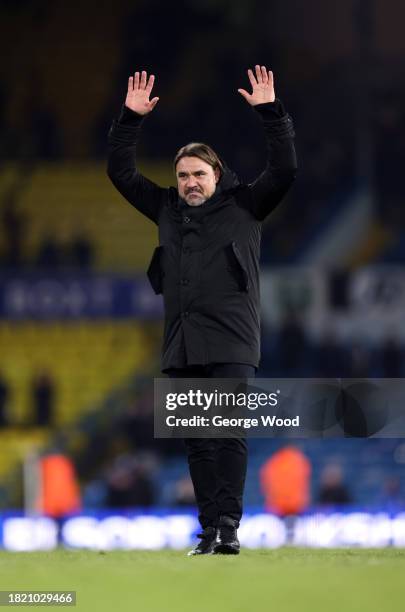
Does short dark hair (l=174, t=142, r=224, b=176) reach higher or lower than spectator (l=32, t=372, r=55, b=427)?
higher

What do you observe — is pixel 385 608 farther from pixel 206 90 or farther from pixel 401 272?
pixel 206 90

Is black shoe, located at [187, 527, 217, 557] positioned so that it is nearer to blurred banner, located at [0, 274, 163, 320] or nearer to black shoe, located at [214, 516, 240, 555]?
black shoe, located at [214, 516, 240, 555]

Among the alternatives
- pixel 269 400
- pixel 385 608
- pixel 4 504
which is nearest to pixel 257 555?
pixel 269 400

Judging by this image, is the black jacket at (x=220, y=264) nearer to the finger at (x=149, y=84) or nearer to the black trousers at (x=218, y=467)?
the black trousers at (x=218, y=467)

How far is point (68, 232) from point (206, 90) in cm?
317

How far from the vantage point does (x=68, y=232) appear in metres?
24.8

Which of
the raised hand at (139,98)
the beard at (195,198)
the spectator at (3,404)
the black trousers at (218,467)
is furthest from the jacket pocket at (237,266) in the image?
the spectator at (3,404)

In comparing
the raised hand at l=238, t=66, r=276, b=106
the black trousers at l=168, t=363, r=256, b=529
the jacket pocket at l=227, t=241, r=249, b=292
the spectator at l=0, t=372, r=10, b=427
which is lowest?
the black trousers at l=168, t=363, r=256, b=529

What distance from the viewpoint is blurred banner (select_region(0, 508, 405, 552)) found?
648 inches

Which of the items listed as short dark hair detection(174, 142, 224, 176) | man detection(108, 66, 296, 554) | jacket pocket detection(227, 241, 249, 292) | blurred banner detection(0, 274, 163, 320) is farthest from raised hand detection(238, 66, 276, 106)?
A: blurred banner detection(0, 274, 163, 320)

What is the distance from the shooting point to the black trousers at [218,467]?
6555mm

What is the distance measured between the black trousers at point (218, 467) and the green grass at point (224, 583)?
231 millimetres

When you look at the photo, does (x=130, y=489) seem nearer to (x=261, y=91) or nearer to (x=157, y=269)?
(x=157, y=269)

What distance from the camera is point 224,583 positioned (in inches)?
206
